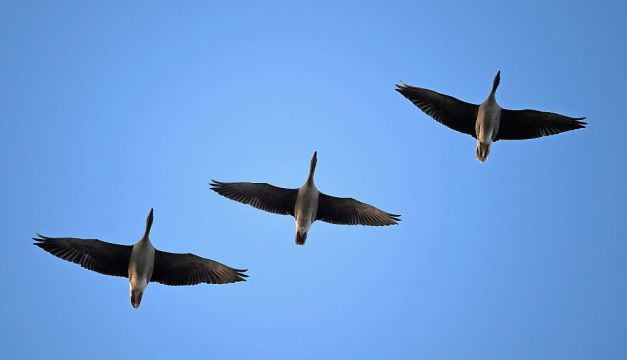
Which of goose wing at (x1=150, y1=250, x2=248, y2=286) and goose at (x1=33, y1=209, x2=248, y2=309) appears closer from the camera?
goose at (x1=33, y1=209, x2=248, y2=309)

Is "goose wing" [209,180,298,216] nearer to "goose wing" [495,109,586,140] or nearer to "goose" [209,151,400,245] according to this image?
"goose" [209,151,400,245]

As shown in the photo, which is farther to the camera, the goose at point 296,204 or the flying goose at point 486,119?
the goose at point 296,204

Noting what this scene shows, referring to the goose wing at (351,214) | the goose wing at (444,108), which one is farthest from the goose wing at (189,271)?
the goose wing at (444,108)

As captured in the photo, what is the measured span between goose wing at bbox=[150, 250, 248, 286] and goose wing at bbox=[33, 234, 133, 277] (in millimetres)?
1035

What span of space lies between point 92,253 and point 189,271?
3.04m

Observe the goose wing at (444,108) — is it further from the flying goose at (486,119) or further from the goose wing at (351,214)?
the goose wing at (351,214)

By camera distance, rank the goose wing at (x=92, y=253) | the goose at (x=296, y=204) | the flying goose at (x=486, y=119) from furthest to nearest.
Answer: the goose at (x=296, y=204) < the flying goose at (x=486, y=119) < the goose wing at (x=92, y=253)

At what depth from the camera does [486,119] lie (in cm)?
2448

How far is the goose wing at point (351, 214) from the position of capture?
25.9m

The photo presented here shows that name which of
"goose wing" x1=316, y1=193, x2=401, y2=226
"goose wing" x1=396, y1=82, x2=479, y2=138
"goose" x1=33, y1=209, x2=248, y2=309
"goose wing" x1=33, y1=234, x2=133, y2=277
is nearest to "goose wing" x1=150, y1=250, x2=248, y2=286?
"goose" x1=33, y1=209, x2=248, y2=309

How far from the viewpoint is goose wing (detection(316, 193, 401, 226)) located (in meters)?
25.9

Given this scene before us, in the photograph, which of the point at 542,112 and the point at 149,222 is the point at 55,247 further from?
the point at 542,112

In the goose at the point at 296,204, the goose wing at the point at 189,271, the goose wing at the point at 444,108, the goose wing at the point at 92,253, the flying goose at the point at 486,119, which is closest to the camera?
the goose wing at the point at 92,253

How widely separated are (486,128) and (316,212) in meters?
6.31
